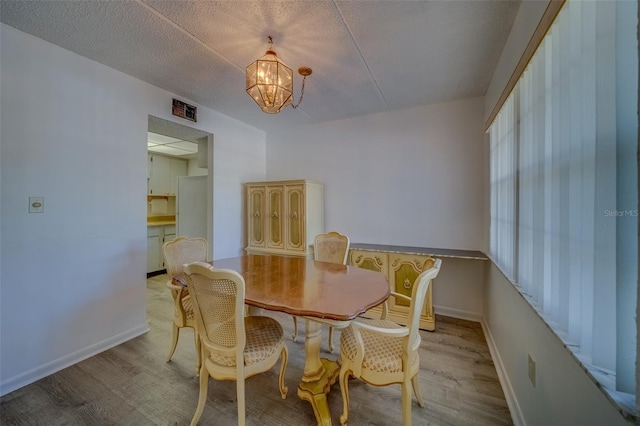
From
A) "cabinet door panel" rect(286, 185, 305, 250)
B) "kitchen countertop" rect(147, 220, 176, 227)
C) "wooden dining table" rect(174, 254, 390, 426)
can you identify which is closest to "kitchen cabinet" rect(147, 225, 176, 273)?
"kitchen countertop" rect(147, 220, 176, 227)

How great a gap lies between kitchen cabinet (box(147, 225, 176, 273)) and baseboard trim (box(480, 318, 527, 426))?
526cm

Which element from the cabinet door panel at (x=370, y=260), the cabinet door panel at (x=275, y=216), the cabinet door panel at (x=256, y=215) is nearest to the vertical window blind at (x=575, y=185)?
the cabinet door panel at (x=370, y=260)

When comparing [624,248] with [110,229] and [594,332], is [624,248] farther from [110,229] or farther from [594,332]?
[110,229]

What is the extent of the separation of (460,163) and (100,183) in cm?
381

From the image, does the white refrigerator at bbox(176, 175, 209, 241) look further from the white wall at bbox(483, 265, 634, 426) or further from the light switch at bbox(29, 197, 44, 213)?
the white wall at bbox(483, 265, 634, 426)

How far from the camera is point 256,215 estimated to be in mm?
3762

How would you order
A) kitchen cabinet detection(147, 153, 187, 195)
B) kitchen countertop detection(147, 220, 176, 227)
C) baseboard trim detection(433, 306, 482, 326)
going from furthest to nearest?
kitchen cabinet detection(147, 153, 187, 195) < kitchen countertop detection(147, 220, 176, 227) < baseboard trim detection(433, 306, 482, 326)

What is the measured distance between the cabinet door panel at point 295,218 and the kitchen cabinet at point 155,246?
115 inches

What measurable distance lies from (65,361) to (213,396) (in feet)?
4.68

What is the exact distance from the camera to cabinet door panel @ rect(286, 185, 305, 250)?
3.43 metres

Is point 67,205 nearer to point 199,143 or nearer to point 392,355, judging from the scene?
point 199,143

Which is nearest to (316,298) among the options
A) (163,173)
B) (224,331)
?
(224,331)

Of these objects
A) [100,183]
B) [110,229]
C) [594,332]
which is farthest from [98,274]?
[594,332]

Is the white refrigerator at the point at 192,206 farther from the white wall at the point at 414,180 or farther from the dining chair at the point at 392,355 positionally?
the dining chair at the point at 392,355
